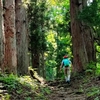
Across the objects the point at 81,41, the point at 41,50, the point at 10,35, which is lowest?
the point at 41,50

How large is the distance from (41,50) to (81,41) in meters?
9.68

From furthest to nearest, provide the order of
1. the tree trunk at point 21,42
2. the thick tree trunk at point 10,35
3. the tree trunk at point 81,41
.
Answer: the tree trunk at point 81,41, the tree trunk at point 21,42, the thick tree trunk at point 10,35

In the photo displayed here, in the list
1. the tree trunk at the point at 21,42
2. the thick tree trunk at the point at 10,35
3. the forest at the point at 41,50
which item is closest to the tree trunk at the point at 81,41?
the forest at the point at 41,50

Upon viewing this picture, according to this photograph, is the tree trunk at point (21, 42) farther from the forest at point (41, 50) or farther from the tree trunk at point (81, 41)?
the tree trunk at point (81, 41)

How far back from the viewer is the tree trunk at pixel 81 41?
19.4 m

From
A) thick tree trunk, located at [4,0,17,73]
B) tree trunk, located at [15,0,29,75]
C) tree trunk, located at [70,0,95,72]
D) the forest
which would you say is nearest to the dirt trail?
the forest

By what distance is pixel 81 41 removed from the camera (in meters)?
19.4

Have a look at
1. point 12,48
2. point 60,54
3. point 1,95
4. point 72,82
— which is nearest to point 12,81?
point 1,95

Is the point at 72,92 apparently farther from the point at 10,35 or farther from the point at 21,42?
the point at 21,42

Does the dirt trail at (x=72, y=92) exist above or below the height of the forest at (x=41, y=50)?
below

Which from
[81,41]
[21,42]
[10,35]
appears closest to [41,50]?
[81,41]

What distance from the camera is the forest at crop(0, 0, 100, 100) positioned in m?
11.2

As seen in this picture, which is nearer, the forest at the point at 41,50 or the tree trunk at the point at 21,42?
the forest at the point at 41,50

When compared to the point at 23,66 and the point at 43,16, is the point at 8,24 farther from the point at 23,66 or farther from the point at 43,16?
the point at 43,16
